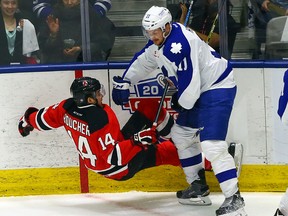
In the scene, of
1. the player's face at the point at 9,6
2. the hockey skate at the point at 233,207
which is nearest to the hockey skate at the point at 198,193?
the hockey skate at the point at 233,207

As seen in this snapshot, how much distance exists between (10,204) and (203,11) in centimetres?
155

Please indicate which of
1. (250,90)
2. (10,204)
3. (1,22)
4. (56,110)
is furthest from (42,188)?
(250,90)

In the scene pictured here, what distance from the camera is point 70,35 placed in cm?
488

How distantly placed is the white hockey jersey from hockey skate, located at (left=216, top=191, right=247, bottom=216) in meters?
0.52

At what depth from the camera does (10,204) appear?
4.77m

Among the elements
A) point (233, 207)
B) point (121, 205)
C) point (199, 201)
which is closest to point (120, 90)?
point (121, 205)

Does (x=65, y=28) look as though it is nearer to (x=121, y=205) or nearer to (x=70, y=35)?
(x=70, y=35)

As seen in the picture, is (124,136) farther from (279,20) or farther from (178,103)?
(279,20)

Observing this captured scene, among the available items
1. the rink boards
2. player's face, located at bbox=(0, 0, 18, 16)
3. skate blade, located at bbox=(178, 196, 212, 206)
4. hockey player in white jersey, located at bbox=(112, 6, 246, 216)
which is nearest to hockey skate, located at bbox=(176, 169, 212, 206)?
skate blade, located at bbox=(178, 196, 212, 206)

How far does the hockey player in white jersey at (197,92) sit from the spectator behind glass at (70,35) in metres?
0.36

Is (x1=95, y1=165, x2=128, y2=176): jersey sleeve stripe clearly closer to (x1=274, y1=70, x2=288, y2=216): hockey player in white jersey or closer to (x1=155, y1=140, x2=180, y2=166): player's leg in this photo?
(x1=155, y1=140, x2=180, y2=166): player's leg

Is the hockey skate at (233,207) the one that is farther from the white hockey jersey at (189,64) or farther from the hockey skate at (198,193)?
the white hockey jersey at (189,64)

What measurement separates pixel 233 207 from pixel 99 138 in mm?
790

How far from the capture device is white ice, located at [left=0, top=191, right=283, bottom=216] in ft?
Answer: 15.0
